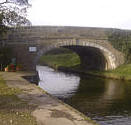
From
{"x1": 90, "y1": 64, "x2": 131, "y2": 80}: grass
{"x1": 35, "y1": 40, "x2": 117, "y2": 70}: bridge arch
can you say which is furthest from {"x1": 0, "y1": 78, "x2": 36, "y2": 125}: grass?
{"x1": 90, "y1": 64, "x2": 131, "y2": 80}: grass

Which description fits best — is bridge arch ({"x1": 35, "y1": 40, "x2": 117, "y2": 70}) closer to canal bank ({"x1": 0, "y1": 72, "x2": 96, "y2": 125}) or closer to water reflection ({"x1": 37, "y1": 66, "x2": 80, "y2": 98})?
water reflection ({"x1": 37, "y1": 66, "x2": 80, "y2": 98})

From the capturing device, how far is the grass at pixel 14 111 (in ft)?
22.1

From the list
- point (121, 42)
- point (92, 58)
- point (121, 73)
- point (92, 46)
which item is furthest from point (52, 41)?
point (92, 58)

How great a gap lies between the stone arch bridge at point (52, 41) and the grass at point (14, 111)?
14264 mm

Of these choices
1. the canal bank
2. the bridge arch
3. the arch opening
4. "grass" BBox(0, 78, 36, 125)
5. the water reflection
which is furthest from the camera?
the arch opening

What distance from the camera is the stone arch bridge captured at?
81.4ft

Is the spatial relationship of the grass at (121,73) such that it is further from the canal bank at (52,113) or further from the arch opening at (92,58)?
the canal bank at (52,113)

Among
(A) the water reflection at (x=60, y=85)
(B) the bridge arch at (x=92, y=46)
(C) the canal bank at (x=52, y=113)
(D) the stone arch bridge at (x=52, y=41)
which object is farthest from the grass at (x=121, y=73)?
(C) the canal bank at (x=52, y=113)

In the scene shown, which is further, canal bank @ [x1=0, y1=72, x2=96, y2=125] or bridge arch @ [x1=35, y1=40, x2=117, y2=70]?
bridge arch @ [x1=35, y1=40, x2=117, y2=70]

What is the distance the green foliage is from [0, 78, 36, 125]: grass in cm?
1916

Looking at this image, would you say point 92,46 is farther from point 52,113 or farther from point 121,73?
point 52,113

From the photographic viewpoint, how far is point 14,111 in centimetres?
783

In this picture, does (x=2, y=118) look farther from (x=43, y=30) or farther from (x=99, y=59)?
(x=99, y=59)

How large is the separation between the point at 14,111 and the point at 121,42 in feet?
73.1
